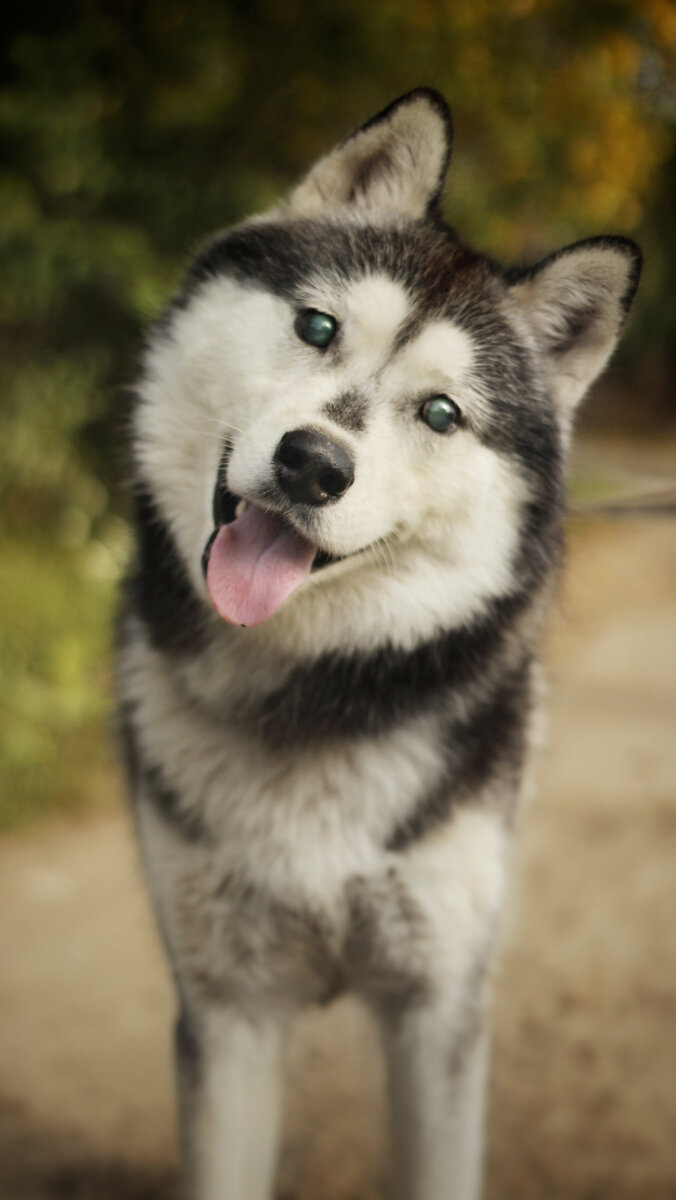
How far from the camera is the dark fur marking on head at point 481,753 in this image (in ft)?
6.25

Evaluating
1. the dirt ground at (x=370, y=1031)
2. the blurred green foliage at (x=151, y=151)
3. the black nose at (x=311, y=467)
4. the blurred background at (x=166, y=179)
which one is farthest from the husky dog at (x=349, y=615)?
the blurred green foliage at (x=151, y=151)

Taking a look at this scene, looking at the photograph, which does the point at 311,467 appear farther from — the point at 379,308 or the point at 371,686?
the point at 371,686

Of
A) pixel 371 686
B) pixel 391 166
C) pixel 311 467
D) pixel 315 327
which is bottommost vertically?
pixel 371 686

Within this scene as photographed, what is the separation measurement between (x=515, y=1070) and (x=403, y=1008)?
1.17m

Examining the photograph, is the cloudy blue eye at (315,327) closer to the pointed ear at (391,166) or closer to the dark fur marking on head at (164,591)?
the pointed ear at (391,166)

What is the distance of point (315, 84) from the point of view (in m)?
5.40

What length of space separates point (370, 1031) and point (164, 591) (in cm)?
127

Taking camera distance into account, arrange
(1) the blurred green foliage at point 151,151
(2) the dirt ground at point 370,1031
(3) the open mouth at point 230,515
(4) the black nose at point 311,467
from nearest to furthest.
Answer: (4) the black nose at point 311,467
(3) the open mouth at point 230,515
(2) the dirt ground at point 370,1031
(1) the blurred green foliage at point 151,151

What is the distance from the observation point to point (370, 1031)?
239 centimetres

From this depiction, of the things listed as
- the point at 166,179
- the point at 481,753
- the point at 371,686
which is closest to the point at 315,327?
the point at 371,686

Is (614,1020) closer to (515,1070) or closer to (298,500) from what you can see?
(515,1070)

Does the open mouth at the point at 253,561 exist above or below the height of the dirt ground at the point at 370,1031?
above

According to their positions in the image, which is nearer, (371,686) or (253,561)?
(253,561)

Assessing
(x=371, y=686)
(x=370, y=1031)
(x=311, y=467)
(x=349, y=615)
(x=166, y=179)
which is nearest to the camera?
(x=311, y=467)
